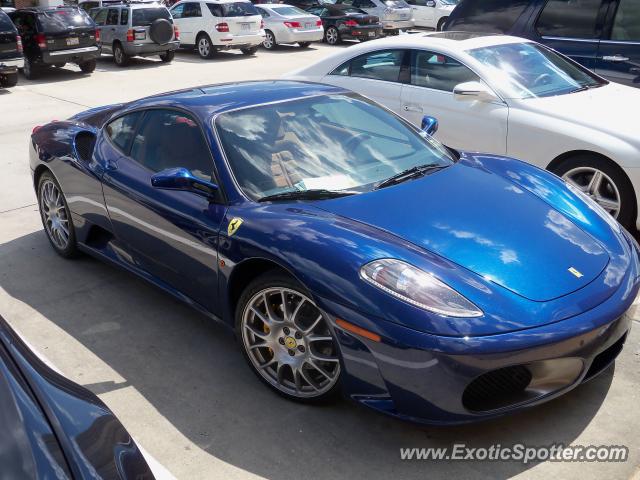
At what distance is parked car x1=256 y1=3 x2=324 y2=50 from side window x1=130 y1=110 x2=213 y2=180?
16.4m

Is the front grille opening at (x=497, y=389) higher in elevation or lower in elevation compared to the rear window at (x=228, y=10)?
higher

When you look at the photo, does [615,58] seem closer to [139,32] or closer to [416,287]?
[416,287]

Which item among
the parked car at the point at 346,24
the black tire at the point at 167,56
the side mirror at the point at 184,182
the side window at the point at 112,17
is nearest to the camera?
the side mirror at the point at 184,182

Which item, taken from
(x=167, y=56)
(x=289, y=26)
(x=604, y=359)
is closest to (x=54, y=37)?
(x=167, y=56)

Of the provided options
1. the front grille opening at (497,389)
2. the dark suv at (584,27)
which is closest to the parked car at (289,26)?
the dark suv at (584,27)

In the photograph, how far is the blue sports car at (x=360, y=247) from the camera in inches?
119

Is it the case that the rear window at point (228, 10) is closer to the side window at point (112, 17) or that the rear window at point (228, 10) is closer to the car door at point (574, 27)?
the side window at point (112, 17)

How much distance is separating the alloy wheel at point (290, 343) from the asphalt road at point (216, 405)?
0.44ft

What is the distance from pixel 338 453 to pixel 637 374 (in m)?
1.65

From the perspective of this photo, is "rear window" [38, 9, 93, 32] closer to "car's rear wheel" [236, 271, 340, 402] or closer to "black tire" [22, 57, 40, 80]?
"black tire" [22, 57, 40, 80]

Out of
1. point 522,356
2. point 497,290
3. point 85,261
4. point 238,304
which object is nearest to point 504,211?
point 497,290

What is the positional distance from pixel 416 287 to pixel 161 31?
1606 cm

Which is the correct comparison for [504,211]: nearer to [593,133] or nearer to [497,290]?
[497,290]

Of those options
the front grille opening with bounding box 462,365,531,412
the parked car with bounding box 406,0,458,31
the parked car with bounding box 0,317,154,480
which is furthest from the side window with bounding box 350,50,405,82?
the parked car with bounding box 406,0,458,31
